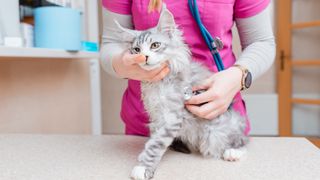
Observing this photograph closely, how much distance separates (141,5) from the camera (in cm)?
81

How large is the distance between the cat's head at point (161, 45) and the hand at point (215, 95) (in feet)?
→ 0.23

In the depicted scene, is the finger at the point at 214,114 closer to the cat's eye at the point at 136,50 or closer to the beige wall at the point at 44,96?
the cat's eye at the point at 136,50

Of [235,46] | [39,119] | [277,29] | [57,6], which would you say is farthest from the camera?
[277,29]

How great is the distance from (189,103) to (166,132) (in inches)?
3.0

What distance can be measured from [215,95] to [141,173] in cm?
22

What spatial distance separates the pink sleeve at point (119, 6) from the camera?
2.79ft

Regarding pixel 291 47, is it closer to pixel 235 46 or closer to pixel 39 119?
pixel 235 46

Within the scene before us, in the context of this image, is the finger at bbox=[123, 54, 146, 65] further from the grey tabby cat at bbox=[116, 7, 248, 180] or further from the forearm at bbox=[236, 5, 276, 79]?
the forearm at bbox=[236, 5, 276, 79]

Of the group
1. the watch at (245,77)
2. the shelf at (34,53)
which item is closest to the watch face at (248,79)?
the watch at (245,77)

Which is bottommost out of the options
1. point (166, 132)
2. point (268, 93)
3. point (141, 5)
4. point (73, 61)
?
point (268, 93)

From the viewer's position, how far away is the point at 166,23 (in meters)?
0.65

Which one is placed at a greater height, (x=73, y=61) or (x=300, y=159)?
(x=73, y=61)

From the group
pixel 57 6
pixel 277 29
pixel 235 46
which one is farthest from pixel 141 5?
pixel 277 29

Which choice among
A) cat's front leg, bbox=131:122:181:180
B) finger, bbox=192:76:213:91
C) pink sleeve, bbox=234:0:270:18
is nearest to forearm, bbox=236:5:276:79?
pink sleeve, bbox=234:0:270:18
